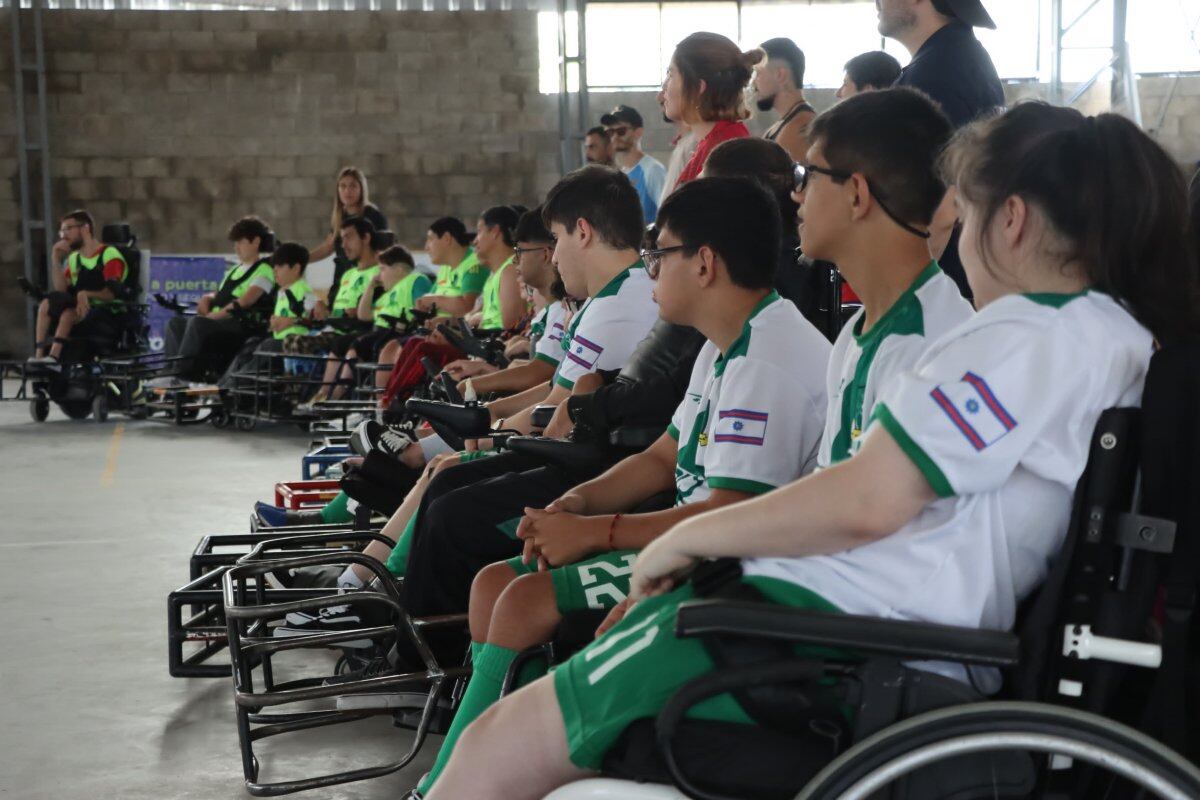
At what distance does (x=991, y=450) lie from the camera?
1.26 meters

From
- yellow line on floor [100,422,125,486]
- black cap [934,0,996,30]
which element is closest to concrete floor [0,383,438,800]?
yellow line on floor [100,422,125,486]

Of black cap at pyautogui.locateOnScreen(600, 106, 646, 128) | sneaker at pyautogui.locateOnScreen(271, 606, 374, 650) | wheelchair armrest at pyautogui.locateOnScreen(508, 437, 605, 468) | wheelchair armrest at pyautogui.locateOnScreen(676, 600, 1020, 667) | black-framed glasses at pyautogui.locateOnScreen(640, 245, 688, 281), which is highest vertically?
black cap at pyautogui.locateOnScreen(600, 106, 646, 128)

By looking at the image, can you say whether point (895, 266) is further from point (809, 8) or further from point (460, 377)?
point (809, 8)

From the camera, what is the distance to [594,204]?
10.8 ft

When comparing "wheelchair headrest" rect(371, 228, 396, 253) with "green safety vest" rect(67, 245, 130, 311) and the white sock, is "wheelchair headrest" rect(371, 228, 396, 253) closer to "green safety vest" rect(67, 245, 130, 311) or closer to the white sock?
"green safety vest" rect(67, 245, 130, 311)

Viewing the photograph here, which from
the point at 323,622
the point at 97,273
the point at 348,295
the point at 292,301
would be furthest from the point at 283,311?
the point at 323,622

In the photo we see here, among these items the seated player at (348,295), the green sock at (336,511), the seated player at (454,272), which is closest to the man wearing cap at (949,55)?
the green sock at (336,511)

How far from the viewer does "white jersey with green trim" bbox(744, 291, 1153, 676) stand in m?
1.26

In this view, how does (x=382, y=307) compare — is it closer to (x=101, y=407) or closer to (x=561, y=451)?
(x=101, y=407)

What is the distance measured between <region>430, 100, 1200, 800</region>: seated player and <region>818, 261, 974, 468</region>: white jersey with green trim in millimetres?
259

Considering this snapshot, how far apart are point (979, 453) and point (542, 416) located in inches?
80.0

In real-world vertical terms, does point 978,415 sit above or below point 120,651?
above

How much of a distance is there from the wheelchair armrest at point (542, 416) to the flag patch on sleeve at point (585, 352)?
138 mm

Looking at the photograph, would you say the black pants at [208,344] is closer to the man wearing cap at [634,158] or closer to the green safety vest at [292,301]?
the green safety vest at [292,301]
